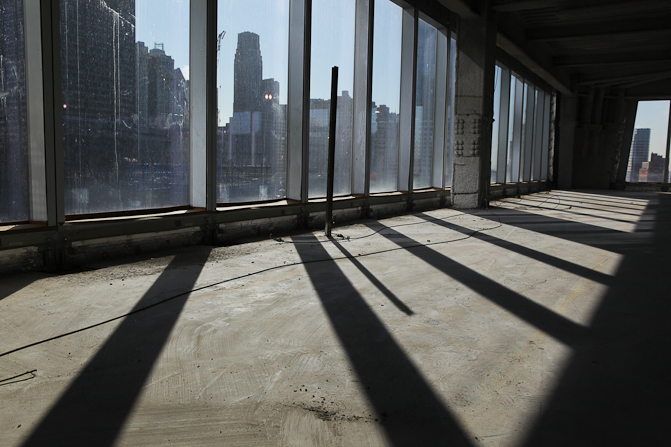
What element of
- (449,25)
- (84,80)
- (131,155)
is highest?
(449,25)

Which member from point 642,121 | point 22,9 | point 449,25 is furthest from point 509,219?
point 642,121

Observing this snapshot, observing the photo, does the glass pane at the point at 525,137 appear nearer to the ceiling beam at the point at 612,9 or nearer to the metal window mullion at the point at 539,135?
the metal window mullion at the point at 539,135

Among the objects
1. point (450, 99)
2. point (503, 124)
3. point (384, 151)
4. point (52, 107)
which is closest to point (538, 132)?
point (503, 124)

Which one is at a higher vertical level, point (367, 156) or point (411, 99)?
point (411, 99)

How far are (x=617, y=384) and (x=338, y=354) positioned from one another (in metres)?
1.53

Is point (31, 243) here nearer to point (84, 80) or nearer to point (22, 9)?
point (84, 80)

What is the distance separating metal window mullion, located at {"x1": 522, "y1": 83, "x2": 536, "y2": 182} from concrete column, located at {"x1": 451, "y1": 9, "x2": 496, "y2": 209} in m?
10.2

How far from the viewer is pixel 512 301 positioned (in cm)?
430

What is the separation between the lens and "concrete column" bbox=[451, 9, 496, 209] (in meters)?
13.1

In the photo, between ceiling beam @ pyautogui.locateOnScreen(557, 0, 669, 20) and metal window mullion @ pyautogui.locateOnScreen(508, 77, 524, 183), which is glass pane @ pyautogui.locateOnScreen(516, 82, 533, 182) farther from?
ceiling beam @ pyautogui.locateOnScreen(557, 0, 669, 20)

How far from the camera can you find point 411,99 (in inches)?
493

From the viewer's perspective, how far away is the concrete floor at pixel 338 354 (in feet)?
7.13

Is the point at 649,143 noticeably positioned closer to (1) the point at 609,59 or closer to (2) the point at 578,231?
(1) the point at 609,59

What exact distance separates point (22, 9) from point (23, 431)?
188 inches
